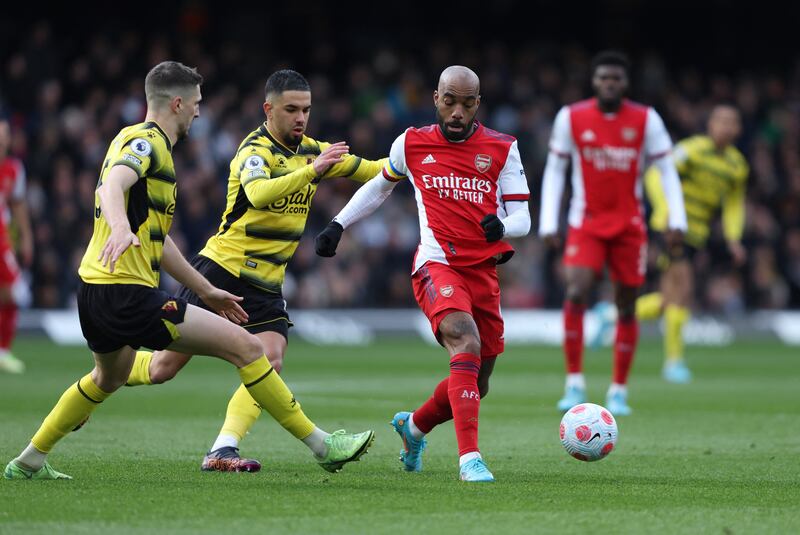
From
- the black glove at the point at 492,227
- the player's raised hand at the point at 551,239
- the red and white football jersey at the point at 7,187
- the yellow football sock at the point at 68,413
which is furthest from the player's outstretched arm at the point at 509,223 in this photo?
the red and white football jersey at the point at 7,187

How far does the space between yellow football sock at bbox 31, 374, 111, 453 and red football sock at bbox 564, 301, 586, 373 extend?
487 cm

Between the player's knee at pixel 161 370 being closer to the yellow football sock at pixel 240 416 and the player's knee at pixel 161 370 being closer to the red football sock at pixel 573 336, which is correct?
the yellow football sock at pixel 240 416

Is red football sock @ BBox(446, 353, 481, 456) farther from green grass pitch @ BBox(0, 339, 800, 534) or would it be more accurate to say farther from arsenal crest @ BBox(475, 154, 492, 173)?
arsenal crest @ BBox(475, 154, 492, 173)

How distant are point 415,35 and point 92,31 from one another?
6.28 m

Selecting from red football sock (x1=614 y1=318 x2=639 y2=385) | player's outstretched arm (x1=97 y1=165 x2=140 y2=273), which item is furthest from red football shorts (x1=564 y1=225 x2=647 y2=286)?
player's outstretched arm (x1=97 y1=165 x2=140 y2=273)

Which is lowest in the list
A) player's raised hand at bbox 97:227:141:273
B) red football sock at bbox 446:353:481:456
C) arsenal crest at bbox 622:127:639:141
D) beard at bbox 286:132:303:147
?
red football sock at bbox 446:353:481:456

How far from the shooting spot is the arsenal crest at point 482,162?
704 cm

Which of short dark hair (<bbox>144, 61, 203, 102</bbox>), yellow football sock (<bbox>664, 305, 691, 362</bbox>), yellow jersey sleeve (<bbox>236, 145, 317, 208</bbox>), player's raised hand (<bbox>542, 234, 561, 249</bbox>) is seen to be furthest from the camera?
yellow football sock (<bbox>664, 305, 691, 362</bbox>)

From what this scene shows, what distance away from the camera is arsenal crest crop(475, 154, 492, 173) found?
7.04m

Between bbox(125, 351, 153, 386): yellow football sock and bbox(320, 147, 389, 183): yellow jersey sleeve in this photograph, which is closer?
bbox(320, 147, 389, 183): yellow jersey sleeve

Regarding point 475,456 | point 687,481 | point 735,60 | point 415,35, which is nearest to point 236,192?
point 475,456

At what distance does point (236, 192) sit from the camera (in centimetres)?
750

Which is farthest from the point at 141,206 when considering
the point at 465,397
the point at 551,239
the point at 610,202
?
the point at 610,202

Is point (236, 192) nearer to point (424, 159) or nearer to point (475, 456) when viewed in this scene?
point (424, 159)
